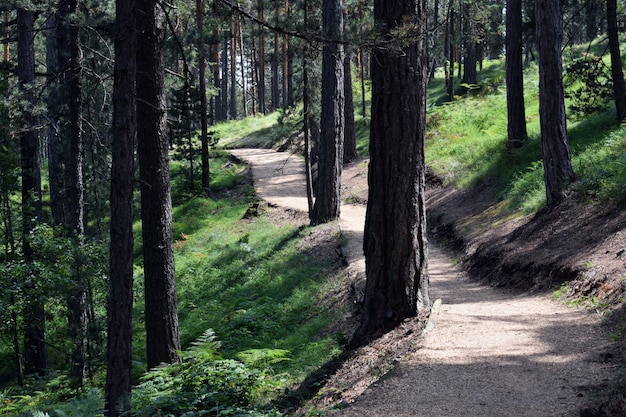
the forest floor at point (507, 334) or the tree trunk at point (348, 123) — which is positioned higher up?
the tree trunk at point (348, 123)

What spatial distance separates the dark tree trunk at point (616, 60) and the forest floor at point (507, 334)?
511 cm

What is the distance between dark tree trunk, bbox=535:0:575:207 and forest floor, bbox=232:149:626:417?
0.71m

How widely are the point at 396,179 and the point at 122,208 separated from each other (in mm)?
3118

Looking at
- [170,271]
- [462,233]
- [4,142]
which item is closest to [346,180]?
[462,233]

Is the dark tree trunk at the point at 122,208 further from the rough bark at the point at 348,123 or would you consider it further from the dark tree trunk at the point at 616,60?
the rough bark at the point at 348,123

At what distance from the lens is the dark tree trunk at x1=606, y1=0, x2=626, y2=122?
50.2 ft

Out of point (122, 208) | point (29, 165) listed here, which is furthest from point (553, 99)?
point (29, 165)

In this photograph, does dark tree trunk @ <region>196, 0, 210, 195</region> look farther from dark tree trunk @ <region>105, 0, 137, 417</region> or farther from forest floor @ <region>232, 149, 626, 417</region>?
dark tree trunk @ <region>105, 0, 137, 417</region>

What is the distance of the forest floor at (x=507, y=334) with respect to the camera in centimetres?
536

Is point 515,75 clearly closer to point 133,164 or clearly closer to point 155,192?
point 155,192

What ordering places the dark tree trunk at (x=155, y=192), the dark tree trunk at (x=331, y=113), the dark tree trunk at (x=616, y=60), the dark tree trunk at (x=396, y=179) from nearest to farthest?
the dark tree trunk at (x=396, y=179) → the dark tree trunk at (x=155, y=192) → the dark tree trunk at (x=616, y=60) → the dark tree trunk at (x=331, y=113)

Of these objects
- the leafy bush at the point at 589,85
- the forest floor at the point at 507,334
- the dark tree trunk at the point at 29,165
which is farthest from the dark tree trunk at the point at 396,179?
the leafy bush at the point at 589,85

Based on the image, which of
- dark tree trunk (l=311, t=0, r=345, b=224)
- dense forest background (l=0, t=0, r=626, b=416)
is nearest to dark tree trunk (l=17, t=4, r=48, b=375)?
dense forest background (l=0, t=0, r=626, b=416)

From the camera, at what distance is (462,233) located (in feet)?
45.9
